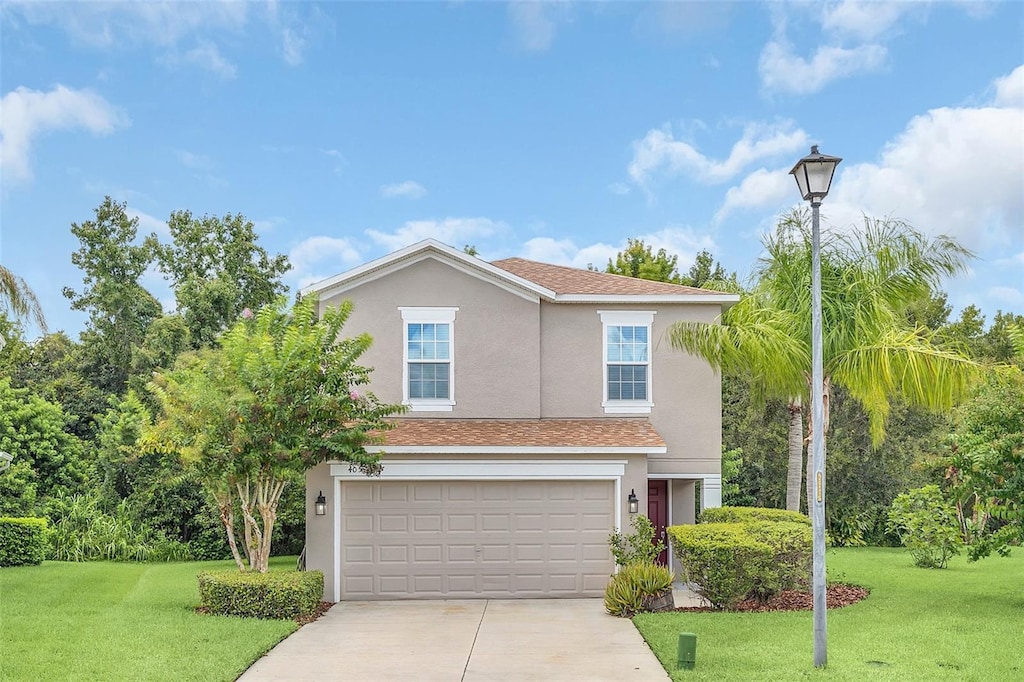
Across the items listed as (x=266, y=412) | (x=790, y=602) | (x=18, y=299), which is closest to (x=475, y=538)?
(x=266, y=412)

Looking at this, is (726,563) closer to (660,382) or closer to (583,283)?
(660,382)

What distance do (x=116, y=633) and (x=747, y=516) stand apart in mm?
10601

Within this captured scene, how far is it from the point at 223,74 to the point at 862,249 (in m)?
18.6

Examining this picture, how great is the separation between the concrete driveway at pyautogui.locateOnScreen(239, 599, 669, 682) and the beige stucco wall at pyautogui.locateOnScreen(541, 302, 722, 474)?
4.17 meters

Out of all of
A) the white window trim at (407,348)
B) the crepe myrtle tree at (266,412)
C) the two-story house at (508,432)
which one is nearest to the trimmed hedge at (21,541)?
the crepe myrtle tree at (266,412)

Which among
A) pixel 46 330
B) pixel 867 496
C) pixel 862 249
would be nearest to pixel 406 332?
pixel 46 330

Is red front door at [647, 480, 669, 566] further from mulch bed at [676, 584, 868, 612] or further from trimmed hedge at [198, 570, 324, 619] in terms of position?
trimmed hedge at [198, 570, 324, 619]

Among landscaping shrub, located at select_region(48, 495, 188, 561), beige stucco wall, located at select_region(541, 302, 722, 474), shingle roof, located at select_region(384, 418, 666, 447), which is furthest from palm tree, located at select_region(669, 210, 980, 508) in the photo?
landscaping shrub, located at select_region(48, 495, 188, 561)

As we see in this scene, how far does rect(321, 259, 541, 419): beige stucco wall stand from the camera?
19.3 meters

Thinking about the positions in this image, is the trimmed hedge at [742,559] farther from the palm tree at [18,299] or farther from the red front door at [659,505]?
the palm tree at [18,299]

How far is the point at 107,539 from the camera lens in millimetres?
24719

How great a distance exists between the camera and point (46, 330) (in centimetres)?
1439

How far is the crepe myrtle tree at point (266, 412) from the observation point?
1550 centimetres

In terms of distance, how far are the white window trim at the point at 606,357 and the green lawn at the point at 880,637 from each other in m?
5.26
